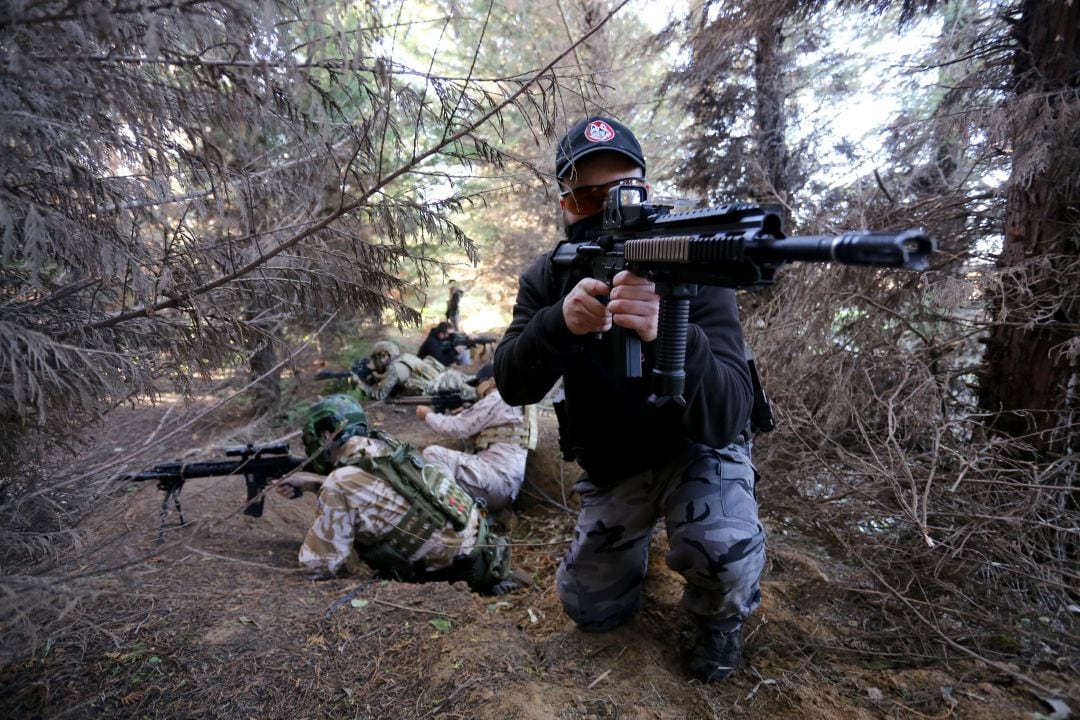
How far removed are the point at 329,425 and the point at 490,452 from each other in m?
1.73

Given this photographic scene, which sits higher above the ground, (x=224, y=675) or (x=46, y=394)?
(x=46, y=394)

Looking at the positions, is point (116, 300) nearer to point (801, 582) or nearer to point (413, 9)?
point (413, 9)

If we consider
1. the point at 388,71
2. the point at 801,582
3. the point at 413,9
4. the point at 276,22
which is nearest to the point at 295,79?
the point at 276,22

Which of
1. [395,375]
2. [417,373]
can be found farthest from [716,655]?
[417,373]

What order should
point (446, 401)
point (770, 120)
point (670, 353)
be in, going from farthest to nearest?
point (770, 120) < point (446, 401) < point (670, 353)

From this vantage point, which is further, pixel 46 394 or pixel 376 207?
pixel 376 207

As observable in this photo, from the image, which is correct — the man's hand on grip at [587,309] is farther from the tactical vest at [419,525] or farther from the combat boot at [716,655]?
the tactical vest at [419,525]

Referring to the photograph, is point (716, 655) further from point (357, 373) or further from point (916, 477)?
point (357, 373)

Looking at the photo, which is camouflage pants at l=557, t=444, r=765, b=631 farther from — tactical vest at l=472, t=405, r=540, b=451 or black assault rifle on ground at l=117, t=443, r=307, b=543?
tactical vest at l=472, t=405, r=540, b=451

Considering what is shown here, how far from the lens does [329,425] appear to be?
4.15m

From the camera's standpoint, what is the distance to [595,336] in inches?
94.0

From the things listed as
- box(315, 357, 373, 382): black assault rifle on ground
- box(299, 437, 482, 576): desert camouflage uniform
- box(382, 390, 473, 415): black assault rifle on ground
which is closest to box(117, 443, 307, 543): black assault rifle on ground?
box(299, 437, 482, 576): desert camouflage uniform

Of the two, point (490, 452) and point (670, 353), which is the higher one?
point (670, 353)

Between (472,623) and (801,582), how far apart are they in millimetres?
1862
